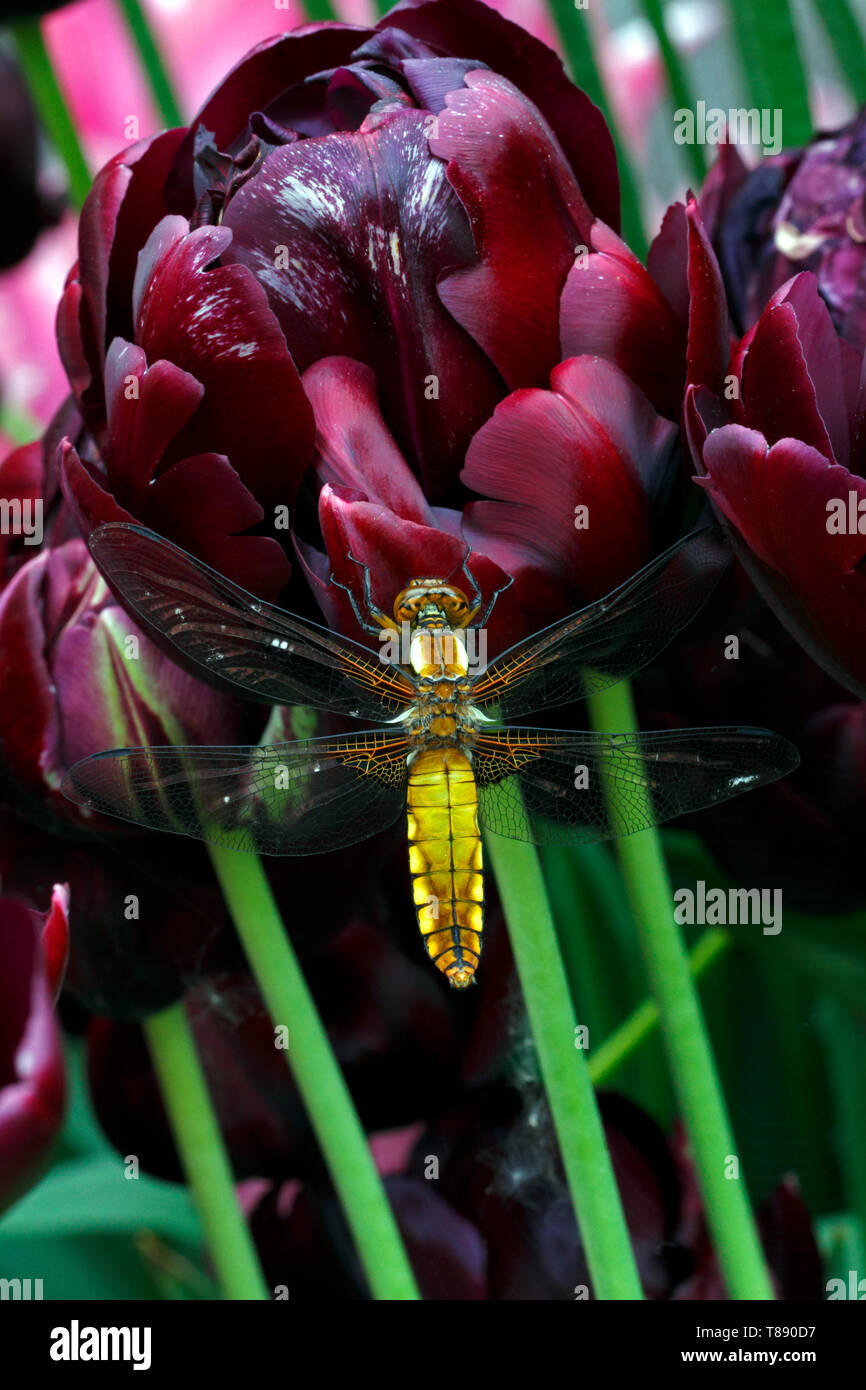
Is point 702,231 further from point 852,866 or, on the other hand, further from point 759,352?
point 852,866

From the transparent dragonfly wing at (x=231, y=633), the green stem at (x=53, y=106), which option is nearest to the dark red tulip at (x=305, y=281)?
the transparent dragonfly wing at (x=231, y=633)

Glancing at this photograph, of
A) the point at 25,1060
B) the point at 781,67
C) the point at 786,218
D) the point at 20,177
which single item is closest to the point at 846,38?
the point at 781,67

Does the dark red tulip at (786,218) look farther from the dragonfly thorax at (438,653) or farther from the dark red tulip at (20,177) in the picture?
the dark red tulip at (20,177)

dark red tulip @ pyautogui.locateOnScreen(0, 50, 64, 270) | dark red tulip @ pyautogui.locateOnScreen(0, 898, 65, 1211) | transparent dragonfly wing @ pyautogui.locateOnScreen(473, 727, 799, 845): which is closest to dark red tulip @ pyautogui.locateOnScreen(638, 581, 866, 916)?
transparent dragonfly wing @ pyautogui.locateOnScreen(473, 727, 799, 845)

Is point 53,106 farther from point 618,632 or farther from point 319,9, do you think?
point 618,632

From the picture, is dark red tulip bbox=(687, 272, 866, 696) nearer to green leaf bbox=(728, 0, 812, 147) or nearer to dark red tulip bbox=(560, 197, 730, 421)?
dark red tulip bbox=(560, 197, 730, 421)
